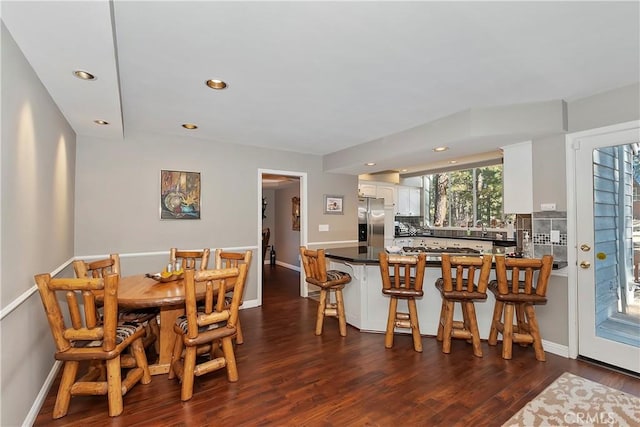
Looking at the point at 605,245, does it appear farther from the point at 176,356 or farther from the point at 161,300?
the point at 176,356

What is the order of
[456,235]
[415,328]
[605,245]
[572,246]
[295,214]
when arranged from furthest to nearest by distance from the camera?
[295,214]
[456,235]
[415,328]
[572,246]
[605,245]

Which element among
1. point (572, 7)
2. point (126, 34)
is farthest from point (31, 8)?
point (572, 7)

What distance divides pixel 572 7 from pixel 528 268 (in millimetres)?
2008

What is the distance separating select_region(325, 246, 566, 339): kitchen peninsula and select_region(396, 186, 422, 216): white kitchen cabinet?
3660 mm

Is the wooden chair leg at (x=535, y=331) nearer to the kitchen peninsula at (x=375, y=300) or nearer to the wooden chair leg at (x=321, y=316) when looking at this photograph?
the kitchen peninsula at (x=375, y=300)

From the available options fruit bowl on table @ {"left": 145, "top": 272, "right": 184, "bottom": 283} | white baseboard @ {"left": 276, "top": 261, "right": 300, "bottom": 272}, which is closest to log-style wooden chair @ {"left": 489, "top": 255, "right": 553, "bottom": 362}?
fruit bowl on table @ {"left": 145, "top": 272, "right": 184, "bottom": 283}

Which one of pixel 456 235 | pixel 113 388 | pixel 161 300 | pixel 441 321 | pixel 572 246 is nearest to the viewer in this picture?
pixel 113 388

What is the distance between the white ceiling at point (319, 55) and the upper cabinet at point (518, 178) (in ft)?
2.24

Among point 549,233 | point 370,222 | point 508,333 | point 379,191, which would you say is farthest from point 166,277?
point 379,191

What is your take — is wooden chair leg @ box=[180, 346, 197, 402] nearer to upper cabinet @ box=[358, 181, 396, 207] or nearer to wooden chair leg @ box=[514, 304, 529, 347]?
wooden chair leg @ box=[514, 304, 529, 347]

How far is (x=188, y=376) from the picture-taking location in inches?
89.6

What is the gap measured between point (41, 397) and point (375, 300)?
9.82 feet

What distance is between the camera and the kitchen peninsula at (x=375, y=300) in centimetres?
336

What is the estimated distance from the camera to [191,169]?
4.27m
